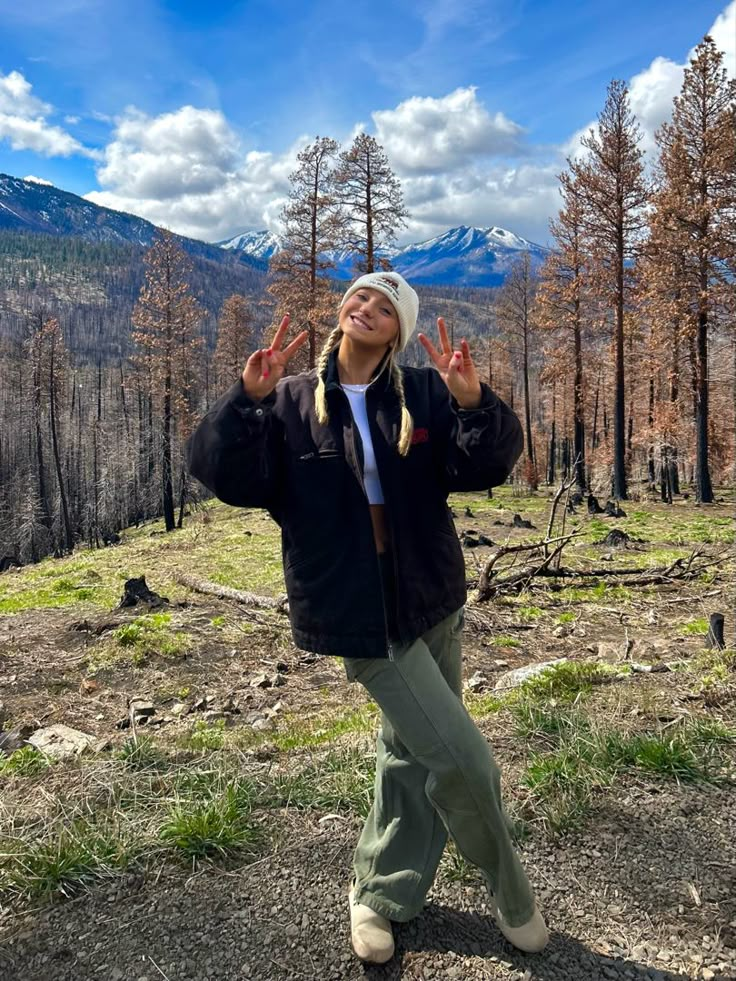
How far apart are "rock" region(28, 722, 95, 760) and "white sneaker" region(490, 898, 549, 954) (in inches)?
107

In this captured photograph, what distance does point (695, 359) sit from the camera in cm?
1891

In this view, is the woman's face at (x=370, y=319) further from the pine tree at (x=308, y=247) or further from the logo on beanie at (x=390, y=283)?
the pine tree at (x=308, y=247)

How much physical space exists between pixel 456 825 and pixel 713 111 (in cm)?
2172

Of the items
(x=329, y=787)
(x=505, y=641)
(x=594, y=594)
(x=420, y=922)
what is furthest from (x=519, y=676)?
(x=594, y=594)

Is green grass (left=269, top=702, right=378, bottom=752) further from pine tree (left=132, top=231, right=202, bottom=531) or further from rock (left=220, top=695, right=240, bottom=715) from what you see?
pine tree (left=132, top=231, right=202, bottom=531)

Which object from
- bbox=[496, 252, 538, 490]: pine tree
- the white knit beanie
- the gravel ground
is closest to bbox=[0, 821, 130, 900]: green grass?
the gravel ground

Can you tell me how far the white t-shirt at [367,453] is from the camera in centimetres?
218

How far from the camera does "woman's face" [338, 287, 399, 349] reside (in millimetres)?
2258

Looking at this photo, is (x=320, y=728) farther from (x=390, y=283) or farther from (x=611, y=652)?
(x=390, y=283)

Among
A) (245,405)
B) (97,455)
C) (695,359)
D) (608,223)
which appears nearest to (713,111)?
(608,223)

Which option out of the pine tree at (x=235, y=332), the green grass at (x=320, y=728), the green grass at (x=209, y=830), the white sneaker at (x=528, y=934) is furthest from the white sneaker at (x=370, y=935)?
the pine tree at (x=235, y=332)

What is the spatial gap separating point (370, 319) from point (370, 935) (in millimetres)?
2262

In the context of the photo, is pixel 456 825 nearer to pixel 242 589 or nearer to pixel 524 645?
pixel 524 645

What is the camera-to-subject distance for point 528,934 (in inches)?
88.0
